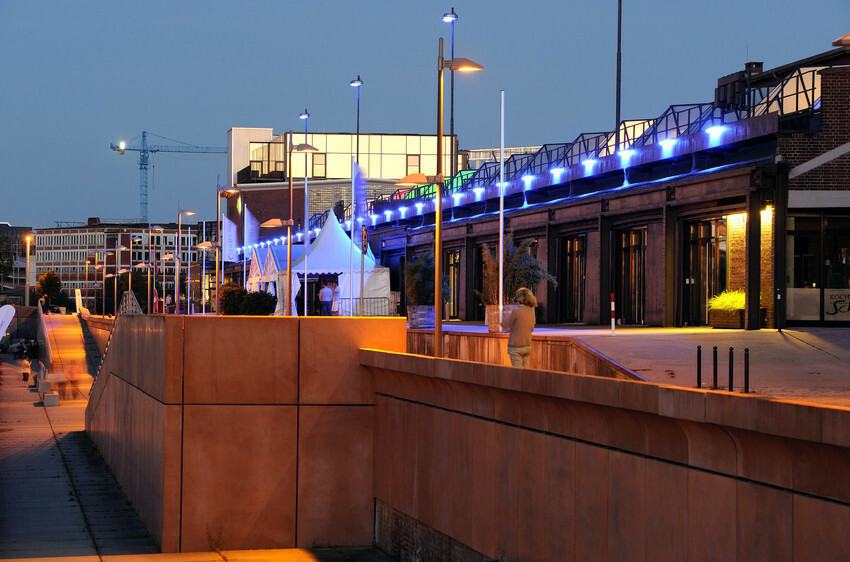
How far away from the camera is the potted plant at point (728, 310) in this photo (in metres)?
26.7

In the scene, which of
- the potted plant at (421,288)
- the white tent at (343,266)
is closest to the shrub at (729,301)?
the potted plant at (421,288)

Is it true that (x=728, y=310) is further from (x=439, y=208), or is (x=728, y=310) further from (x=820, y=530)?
(x=820, y=530)

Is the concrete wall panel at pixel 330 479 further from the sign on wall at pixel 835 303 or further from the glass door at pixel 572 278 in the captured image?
the glass door at pixel 572 278

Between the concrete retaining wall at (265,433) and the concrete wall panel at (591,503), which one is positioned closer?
the concrete wall panel at (591,503)

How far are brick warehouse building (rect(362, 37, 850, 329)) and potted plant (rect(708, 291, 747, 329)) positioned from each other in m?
0.38

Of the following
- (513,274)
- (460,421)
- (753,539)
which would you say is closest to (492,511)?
(460,421)

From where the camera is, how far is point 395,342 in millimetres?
17984

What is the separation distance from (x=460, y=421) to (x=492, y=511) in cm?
151

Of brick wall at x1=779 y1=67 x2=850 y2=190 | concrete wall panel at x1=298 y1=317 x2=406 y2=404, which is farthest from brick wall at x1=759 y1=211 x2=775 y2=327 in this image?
concrete wall panel at x1=298 y1=317 x2=406 y2=404

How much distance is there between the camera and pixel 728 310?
27.0 metres

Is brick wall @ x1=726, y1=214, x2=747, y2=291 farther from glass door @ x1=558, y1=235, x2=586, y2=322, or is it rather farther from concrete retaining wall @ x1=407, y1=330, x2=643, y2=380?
concrete retaining wall @ x1=407, y1=330, x2=643, y2=380

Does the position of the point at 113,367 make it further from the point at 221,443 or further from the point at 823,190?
the point at 823,190

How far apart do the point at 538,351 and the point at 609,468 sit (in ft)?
26.9

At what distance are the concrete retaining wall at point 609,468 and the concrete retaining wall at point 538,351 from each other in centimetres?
202
